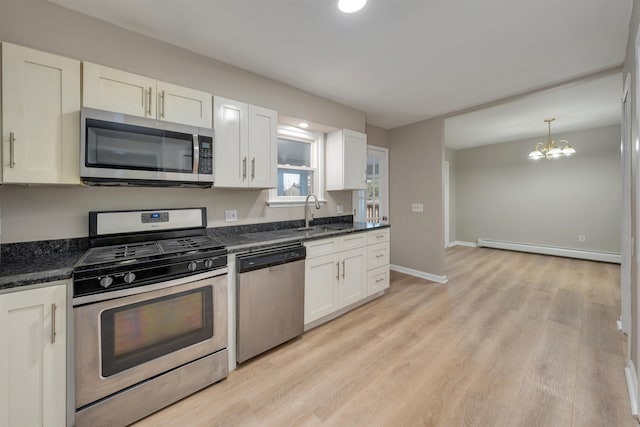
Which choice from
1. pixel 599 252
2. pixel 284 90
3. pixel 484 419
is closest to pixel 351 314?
pixel 484 419

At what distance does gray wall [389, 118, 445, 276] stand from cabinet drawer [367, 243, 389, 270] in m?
1.19

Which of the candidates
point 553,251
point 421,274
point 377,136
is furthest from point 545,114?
point 421,274

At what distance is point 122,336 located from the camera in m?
1.44

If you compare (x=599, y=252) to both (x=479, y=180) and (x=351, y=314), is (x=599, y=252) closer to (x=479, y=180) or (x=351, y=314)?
(x=479, y=180)

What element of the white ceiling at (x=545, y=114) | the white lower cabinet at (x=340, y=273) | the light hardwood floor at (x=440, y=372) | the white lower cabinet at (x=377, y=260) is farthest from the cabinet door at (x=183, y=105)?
the white ceiling at (x=545, y=114)

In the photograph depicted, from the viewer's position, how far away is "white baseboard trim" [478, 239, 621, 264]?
4805 millimetres

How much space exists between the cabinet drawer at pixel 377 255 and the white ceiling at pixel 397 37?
1.93 meters

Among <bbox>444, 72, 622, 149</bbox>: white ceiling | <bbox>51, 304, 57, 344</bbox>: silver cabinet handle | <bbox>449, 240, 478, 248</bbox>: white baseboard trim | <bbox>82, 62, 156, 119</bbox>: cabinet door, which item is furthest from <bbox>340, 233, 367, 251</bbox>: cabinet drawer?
<bbox>449, 240, 478, 248</bbox>: white baseboard trim

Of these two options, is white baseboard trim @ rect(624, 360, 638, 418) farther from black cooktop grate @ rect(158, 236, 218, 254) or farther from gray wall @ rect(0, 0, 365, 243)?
gray wall @ rect(0, 0, 365, 243)

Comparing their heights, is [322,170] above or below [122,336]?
above

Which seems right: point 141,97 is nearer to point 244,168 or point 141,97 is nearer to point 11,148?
point 11,148

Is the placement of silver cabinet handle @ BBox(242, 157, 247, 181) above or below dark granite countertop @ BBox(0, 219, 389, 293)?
above

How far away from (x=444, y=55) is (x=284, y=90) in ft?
5.32

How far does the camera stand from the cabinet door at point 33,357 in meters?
1.19
